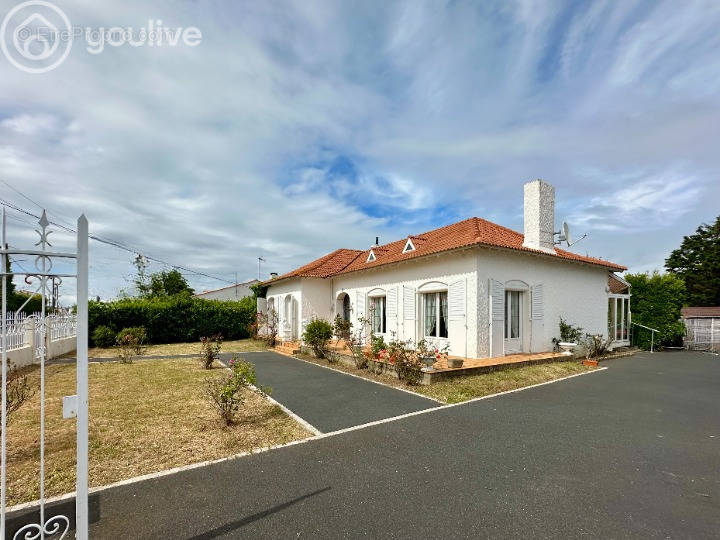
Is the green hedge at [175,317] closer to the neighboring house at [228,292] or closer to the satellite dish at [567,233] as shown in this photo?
the neighboring house at [228,292]

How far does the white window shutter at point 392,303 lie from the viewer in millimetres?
14164

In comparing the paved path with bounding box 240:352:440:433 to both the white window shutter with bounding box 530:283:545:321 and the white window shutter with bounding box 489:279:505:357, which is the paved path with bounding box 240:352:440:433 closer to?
the white window shutter with bounding box 489:279:505:357

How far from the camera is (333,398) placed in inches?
311

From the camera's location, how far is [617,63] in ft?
26.6

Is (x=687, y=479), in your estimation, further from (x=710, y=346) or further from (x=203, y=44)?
(x=710, y=346)

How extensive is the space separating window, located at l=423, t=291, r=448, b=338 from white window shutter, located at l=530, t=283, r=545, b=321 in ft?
10.5

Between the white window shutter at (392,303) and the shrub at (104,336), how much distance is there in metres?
14.8

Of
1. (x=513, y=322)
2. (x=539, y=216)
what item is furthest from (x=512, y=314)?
(x=539, y=216)

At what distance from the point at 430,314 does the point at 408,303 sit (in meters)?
1.01

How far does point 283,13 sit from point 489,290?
29.9 feet

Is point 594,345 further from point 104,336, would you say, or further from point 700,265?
point 700,265

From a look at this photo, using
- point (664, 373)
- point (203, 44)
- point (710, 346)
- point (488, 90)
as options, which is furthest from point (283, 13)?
point (710, 346)

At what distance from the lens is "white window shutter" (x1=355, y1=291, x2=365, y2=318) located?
637 inches

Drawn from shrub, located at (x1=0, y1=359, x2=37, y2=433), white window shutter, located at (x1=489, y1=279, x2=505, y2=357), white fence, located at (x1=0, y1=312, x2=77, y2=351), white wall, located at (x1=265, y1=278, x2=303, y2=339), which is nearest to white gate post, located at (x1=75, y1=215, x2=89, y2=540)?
shrub, located at (x1=0, y1=359, x2=37, y2=433)
